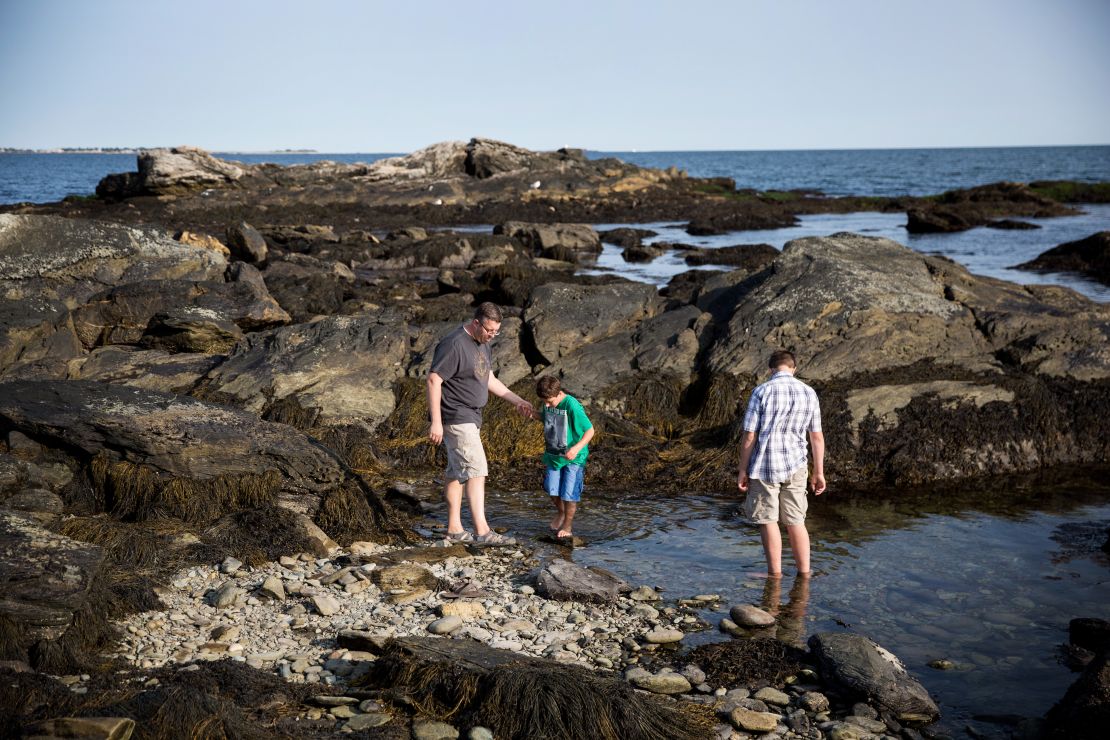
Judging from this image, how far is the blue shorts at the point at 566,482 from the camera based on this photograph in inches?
384

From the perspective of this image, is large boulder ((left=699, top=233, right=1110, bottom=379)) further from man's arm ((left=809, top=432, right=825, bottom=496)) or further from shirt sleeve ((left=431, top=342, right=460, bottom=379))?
shirt sleeve ((left=431, top=342, right=460, bottom=379))

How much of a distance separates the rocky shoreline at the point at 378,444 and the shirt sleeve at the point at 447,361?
1743 millimetres

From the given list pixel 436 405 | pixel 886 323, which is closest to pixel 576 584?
pixel 436 405

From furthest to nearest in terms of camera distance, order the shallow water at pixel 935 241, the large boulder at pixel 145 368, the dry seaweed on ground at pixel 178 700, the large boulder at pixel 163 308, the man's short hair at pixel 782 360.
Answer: the shallow water at pixel 935 241 < the large boulder at pixel 163 308 < the large boulder at pixel 145 368 < the man's short hair at pixel 782 360 < the dry seaweed on ground at pixel 178 700

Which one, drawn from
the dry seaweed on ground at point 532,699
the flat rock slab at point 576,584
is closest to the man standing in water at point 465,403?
the flat rock slab at point 576,584

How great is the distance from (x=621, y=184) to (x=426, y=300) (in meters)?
44.1

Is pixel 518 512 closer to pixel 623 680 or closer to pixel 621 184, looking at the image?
pixel 623 680

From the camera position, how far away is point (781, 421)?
8266mm

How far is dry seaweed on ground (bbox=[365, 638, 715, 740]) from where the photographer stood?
18.6 ft

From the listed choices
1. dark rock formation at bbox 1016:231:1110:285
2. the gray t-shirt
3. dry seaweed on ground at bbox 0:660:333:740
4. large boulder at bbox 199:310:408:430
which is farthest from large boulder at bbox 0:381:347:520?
dark rock formation at bbox 1016:231:1110:285

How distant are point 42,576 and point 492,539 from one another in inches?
159

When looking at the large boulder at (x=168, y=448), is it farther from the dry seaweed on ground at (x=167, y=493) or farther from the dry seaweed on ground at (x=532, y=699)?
the dry seaweed on ground at (x=532, y=699)

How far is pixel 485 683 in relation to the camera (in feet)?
19.6

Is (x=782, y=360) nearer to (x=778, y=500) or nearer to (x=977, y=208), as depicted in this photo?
(x=778, y=500)
